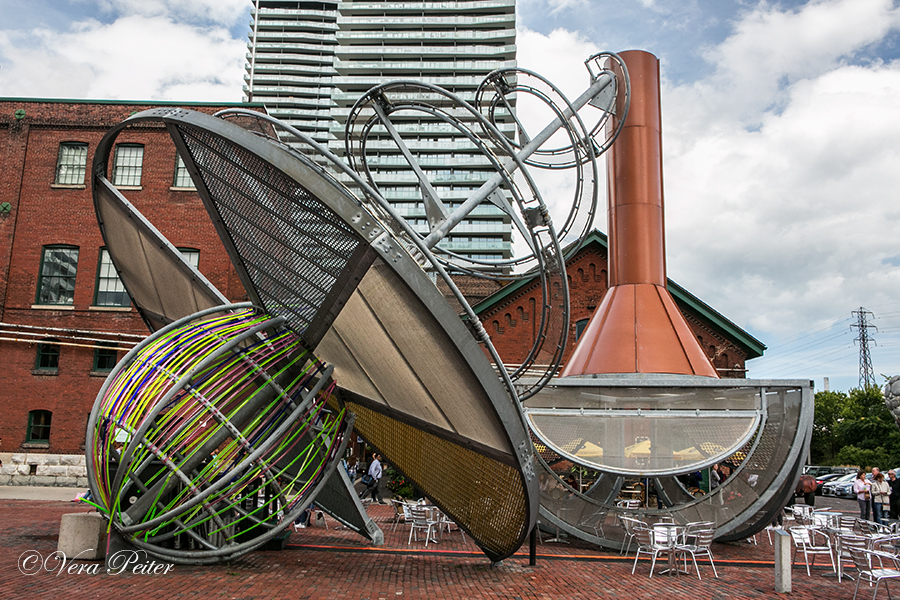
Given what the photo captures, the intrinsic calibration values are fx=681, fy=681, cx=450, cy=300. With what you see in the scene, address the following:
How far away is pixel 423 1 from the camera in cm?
11031

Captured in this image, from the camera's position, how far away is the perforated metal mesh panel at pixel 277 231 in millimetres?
8008

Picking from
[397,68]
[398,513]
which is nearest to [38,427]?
[398,513]

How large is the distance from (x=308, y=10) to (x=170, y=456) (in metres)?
132

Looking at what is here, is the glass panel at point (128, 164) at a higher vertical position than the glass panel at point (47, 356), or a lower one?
higher

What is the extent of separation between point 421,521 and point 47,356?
18911mm

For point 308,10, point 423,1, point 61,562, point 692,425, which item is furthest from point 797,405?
point 308,10

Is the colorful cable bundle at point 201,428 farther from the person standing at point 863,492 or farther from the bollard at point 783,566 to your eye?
the person standing at point 863,492

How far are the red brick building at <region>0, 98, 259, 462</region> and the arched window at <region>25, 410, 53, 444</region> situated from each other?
4cm

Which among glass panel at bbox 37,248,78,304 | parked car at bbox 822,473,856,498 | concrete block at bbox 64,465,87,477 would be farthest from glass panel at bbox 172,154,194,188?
parked car at bbox 822,473,856,498

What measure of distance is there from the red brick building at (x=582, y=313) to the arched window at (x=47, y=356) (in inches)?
645

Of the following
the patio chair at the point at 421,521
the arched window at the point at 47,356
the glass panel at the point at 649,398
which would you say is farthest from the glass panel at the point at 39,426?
the glass panel at the point at 649,398

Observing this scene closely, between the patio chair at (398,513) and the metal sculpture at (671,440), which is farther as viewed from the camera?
the patio chair at (398,513)

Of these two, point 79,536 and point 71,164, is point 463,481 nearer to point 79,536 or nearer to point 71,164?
point 79,536

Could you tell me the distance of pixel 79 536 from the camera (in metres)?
9.57
